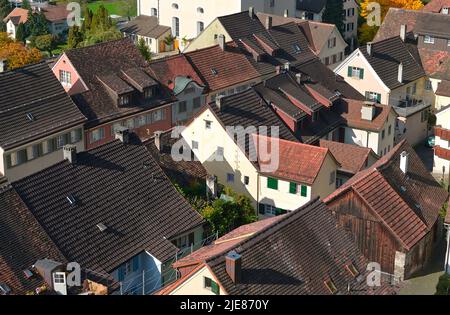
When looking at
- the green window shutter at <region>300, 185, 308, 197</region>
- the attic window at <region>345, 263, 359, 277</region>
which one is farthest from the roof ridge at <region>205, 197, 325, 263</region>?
the green window shutter at <region>300, 185, 308, 197</region>

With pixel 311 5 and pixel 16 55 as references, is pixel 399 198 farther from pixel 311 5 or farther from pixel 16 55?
pixel 311 5

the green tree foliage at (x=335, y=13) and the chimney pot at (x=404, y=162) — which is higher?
the green tree foliage at (x=335, y=13)

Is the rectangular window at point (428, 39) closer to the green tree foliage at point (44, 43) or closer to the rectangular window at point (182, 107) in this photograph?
the rectangular window at point (182, 107)

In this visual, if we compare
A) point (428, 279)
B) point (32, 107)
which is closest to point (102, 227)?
point (428, 279)

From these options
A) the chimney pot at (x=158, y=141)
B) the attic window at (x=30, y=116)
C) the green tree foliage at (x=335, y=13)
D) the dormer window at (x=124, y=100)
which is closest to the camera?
the chimney pot at (x=158, y=141)

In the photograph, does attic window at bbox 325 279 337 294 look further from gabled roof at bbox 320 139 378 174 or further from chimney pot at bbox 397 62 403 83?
chimney pot at bbox 397 62 403 83

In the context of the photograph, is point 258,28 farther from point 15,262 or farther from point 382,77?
point 15,262

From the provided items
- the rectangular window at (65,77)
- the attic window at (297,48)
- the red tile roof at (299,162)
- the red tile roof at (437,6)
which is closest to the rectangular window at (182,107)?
the rectangular window at (65,77)

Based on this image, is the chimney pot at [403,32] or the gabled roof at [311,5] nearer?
the chimney pot at [403,32]
